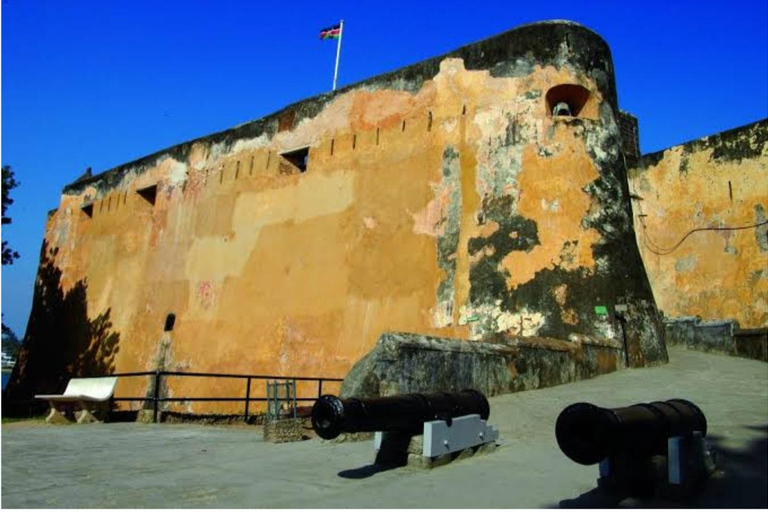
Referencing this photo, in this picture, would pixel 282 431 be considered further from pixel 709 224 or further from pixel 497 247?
pixel 709 224

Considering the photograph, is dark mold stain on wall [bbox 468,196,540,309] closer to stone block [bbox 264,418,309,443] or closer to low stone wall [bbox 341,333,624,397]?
low stone wall [bbox 341,333,624,397]

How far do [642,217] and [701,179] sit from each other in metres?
2.00

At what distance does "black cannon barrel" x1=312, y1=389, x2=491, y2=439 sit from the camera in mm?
4648

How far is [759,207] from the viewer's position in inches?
645

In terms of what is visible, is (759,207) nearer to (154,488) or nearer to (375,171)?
(375,171)

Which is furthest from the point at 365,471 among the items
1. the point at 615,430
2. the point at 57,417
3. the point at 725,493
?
the point at 57,417

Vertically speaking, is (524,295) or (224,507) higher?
(524,295)

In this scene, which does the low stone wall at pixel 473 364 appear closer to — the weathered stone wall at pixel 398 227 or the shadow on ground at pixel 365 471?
the weathered stone wall at pixel 398 227

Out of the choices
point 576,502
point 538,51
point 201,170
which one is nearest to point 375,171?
point 538,51

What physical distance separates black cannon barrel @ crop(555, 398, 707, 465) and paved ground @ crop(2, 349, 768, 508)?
32cm

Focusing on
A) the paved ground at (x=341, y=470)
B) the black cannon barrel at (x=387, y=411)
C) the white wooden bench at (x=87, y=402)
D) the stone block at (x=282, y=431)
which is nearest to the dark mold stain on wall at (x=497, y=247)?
the paved ground at (x=341, y=470)

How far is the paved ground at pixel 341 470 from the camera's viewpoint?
4.08 m

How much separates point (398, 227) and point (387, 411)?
8.54 m

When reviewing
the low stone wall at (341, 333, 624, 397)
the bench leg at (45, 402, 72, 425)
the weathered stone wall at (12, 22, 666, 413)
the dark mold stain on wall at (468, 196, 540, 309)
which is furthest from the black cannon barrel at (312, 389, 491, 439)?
the bench leg at (45, 402, 72, 425)
